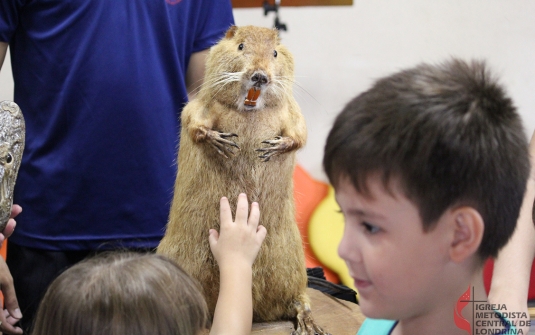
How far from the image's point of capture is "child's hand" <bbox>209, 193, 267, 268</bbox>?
109cm

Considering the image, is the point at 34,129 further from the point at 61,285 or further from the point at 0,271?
the point at 61,285

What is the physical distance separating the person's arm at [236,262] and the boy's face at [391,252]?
30 cm

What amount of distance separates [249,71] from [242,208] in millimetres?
258

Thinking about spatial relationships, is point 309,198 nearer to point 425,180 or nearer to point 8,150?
point 8,150

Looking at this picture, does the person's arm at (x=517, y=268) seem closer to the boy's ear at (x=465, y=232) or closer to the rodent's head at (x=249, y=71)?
the boy's ear at (x=465, y=232)

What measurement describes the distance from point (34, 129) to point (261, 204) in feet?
1.86

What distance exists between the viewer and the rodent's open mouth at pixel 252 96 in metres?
1.10

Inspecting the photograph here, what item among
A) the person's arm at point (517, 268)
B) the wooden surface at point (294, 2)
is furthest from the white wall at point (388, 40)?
the person's arm at point (517, 268)

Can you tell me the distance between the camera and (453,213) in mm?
759

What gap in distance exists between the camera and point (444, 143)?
73cm

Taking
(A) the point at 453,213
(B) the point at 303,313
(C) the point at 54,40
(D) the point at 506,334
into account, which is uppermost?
(C) the point at 54,40

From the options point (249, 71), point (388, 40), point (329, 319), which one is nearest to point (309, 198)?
point (388, 40)

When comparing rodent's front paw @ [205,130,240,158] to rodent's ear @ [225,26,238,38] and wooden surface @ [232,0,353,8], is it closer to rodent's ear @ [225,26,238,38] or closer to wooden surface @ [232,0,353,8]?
rodent's ear @ [225,26,238,38]

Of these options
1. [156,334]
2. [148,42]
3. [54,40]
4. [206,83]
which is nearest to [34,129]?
[54,40]
